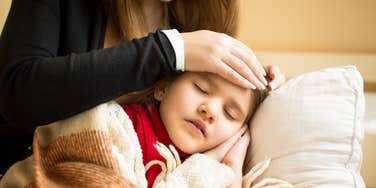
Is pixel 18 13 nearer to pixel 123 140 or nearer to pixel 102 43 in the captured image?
pixel 102 43

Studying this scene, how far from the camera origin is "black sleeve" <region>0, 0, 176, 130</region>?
2.35 feet

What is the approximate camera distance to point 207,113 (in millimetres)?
831

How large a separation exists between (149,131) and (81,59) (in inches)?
8.7

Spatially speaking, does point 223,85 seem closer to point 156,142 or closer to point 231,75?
point 231,75

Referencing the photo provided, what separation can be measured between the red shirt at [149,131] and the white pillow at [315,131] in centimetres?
20

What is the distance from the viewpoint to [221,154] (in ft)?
2.86

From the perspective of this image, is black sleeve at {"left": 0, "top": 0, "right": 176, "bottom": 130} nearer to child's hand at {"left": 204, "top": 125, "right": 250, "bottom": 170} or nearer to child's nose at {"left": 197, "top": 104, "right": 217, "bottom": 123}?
child's nose at {"left": 197, "top": 104, "right": 217, "bottom": 123}

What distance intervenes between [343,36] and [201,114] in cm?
102

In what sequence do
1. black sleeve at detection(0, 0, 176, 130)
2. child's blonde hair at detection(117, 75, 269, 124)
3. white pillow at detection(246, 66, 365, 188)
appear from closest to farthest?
black sleeve at detection(0, 0, 176, 130)
white pillow at detection(246, 66, 365, 188)
child's blonde hair at detection(117, 75, 269, 124)

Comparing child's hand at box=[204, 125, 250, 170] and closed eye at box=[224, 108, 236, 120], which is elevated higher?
closed eye at box=[224, 108, 236, 120]

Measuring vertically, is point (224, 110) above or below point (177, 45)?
below

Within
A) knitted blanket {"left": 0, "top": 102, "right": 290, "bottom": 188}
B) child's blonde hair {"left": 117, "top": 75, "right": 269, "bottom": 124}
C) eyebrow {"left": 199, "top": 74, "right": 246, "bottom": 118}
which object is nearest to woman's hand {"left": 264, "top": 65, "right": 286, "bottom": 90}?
child's blonde hair {"left": 117, "top": 75, "right": 269, "bottom": 124}

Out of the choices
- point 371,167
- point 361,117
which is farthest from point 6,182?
point 371,167

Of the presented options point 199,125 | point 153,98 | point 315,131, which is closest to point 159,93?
point 153,98
